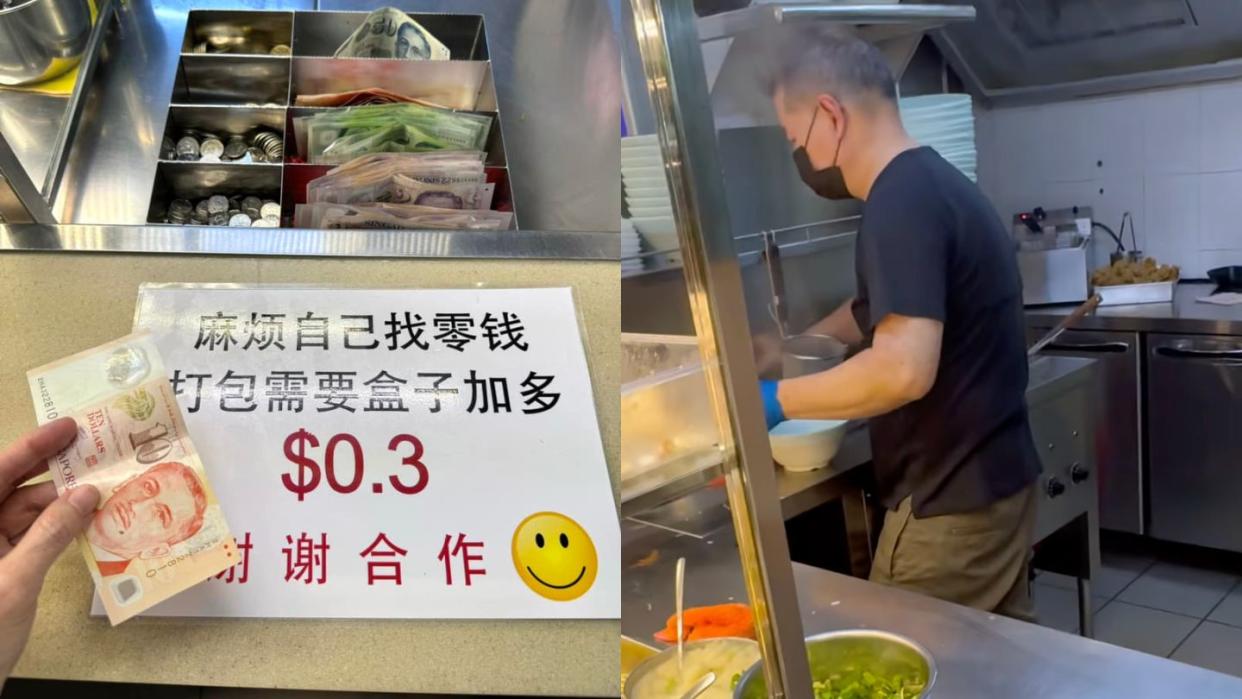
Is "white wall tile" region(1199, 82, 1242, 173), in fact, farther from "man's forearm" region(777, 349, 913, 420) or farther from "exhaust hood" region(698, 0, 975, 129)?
"exhaust hood" region(698, 0, 975, 129)

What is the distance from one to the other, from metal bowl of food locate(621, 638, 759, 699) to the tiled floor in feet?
2.13

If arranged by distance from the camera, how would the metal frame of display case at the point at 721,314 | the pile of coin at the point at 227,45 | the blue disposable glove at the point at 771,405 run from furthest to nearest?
the pile of coin at the point at 227,45 < the blue disposable glove at the point at 771,405 < the metal frame of display case at the point at 721,314

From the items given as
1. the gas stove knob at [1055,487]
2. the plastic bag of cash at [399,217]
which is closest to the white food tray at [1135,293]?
the gas stove knob at [1055,487]

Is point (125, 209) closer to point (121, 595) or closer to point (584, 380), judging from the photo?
point (121, 595)

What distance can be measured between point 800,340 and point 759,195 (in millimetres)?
113

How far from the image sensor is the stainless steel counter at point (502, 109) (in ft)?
6.06

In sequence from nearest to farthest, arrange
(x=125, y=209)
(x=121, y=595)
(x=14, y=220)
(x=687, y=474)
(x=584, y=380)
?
(x=687, y=474) → (x=121, y=595) → (x=584, y=380) → (x=14, y=220) → (x=125, y=209)

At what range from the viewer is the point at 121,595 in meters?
1.07

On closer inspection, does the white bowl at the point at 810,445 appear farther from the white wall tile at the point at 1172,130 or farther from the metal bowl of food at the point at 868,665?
the white wall tile at the point at 1172,130

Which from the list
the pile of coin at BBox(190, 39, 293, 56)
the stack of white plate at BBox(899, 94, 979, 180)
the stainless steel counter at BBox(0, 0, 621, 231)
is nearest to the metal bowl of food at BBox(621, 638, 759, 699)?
the stack of white plate at BBox(899, 94, 979, 180)

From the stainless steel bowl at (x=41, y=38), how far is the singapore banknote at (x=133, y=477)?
1033 millimetres

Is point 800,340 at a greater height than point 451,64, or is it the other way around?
point 451,64


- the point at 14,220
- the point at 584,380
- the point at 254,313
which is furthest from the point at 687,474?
the point at 14,220

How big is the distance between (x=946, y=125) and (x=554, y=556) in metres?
0.68
